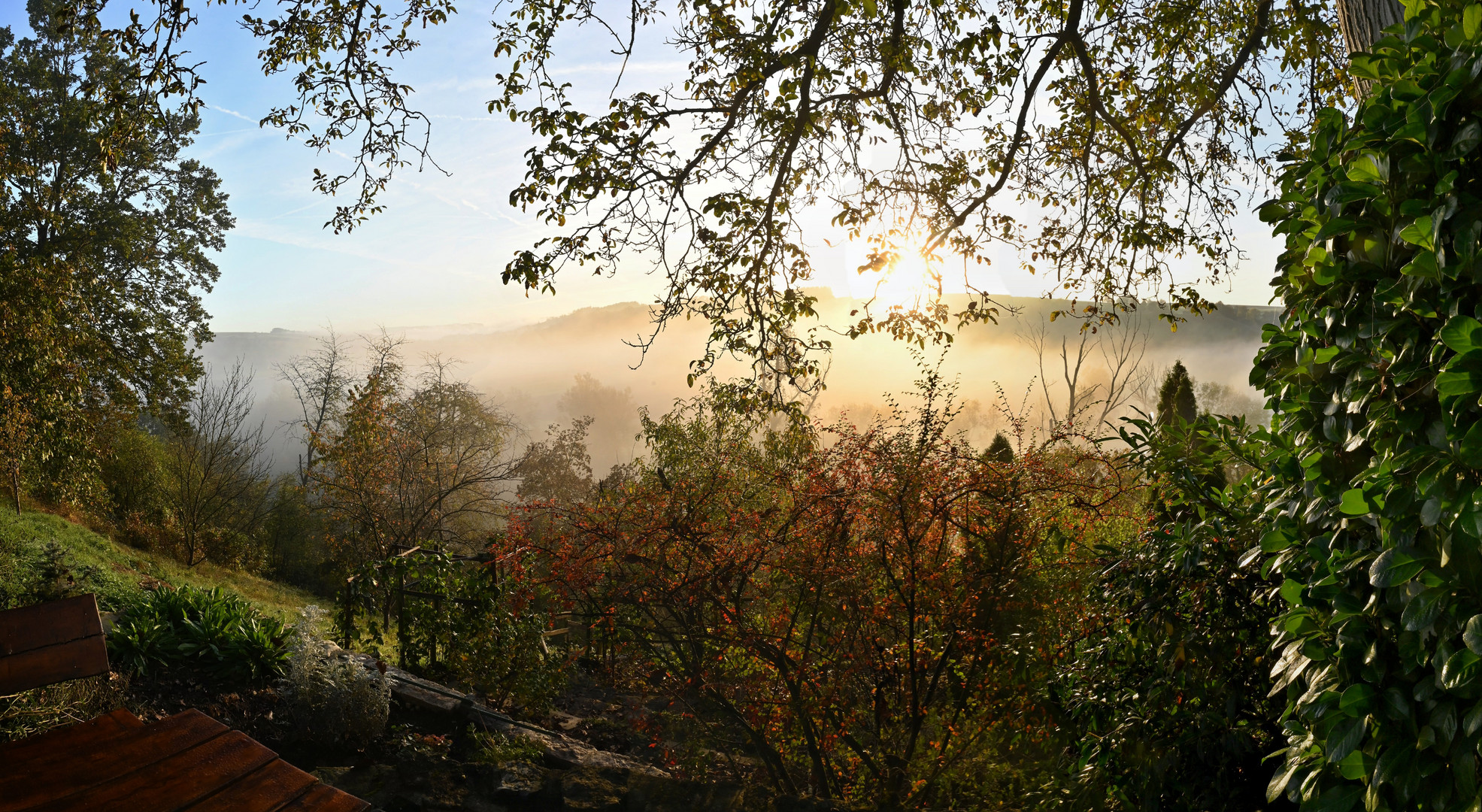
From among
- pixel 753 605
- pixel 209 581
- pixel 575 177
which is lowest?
pixel 209 581

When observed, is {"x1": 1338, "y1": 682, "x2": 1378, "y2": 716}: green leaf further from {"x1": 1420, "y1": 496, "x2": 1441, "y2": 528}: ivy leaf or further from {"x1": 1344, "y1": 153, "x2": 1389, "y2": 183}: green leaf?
{"x1": 1344, "y1": 153, "x2": 1389, "y2": 183}: green leaf

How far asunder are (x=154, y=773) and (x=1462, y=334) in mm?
2943

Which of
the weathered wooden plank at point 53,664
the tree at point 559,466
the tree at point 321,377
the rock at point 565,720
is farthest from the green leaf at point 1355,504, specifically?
the tree at point 321,377

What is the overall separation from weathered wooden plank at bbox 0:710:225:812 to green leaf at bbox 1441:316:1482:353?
2.97 metres

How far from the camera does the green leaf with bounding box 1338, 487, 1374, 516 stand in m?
1.35

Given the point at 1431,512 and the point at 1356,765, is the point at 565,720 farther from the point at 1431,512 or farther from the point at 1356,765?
the point at 1431,512

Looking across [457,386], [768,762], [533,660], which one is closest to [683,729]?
[533,660]

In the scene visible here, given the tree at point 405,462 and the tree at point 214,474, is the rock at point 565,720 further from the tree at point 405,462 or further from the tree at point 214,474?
the tree at point 214,474

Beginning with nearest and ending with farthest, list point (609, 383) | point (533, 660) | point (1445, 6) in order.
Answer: point (1445, 6) < point (533, 660) < point (609, 383)

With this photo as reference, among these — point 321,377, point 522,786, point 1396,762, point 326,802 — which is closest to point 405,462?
point 321,377

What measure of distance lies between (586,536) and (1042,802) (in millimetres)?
3248

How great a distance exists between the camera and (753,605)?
5527 millimetres

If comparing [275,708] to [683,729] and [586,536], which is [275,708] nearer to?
[586,536]

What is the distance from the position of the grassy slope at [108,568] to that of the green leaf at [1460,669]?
7586 mm
